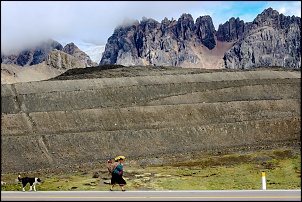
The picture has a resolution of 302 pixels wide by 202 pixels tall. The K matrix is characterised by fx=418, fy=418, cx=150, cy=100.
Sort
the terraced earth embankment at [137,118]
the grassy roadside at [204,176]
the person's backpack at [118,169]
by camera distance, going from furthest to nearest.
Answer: the terraced earth embankment at [137,118] < the grassy roadside at [204,176] < the person's backpack at [118,169]

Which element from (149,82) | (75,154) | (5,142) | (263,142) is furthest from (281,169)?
(149,82)

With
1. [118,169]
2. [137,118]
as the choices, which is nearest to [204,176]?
[118,169]

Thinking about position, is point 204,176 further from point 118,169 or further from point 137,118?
point 137,118

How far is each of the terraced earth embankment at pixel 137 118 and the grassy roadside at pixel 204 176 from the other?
6882 millimetres

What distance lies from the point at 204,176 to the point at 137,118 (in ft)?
102

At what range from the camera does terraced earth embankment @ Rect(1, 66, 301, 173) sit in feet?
190

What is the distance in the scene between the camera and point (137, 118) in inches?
2879

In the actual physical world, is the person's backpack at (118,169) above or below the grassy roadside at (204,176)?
above

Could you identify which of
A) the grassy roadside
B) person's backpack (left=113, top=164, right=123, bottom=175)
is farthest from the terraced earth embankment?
person's backpack (left=113, top=164, right=123, bottom=175)

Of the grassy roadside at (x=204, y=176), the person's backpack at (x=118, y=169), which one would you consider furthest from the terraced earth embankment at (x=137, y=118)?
the person's backpack at (x=118, y=169)

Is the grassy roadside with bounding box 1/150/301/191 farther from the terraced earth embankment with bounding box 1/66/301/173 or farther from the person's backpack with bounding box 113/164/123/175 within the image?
the person's backpack with bounding box 113/164/123/175

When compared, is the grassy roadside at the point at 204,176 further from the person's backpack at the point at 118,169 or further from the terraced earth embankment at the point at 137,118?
the person's backpack at the point at 118,169

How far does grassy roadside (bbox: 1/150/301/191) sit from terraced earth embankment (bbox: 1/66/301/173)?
6.88m

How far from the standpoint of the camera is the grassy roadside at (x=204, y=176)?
3619cm
